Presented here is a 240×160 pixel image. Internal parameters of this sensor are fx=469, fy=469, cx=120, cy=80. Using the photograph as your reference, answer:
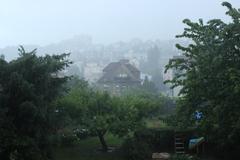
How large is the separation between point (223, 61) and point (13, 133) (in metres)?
9.82

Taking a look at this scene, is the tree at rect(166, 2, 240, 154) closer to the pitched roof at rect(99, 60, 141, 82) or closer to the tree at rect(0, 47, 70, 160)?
the tree at rect(0, 47, 70, 160)

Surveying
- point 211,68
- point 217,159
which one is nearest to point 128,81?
point 217,159

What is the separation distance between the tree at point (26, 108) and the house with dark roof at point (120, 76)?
67.8m

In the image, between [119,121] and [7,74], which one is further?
[119,121]

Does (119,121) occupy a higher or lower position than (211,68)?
lower

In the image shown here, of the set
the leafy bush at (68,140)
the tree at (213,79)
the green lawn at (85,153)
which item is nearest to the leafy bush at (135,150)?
→ the green lawn at (85,153)

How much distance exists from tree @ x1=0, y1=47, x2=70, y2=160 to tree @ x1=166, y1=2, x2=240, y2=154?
6.73 metres

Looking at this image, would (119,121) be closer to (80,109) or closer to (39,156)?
(80,109)

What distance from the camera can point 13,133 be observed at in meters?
19.2

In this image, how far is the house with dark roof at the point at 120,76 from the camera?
9125 centimetres

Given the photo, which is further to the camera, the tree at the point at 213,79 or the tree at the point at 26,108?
the tree at the point at 213,79

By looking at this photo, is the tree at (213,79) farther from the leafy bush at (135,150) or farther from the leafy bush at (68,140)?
the leafy bush at (68,140)

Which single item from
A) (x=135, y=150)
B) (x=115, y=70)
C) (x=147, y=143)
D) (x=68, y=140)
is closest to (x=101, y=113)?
(x=135, y=150)

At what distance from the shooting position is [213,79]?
21766 millimetres
